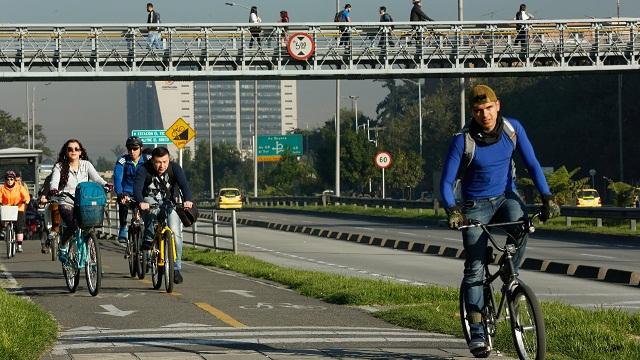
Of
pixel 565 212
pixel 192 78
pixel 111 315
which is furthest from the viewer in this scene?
pixel 192 78

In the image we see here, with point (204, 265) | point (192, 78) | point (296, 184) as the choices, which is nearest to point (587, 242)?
point (204, 265)

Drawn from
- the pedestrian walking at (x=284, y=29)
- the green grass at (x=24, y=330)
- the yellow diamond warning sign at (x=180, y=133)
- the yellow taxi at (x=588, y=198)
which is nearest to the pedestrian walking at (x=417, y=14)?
the pedestrian walking at (x=284, y=29)

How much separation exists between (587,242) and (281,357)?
29552 millimetres

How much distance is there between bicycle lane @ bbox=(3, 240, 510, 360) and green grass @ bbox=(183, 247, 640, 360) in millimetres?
308

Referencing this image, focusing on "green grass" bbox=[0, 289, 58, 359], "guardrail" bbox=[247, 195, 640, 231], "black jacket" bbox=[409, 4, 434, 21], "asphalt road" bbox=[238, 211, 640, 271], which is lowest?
"asphalt road" bbox=[238, 211, 640, 271]

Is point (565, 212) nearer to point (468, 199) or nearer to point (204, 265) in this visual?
point (204, 265)

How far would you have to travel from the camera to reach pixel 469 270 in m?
9.83

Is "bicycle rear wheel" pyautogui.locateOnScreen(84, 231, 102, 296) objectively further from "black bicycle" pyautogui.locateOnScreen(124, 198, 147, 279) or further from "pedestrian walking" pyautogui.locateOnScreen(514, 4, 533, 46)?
"pedestrian walking" pyautogui.locateOnScreen(514, 4, 533, 46)

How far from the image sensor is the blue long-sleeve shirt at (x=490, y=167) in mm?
9562

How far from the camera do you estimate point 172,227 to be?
17031 millimetres

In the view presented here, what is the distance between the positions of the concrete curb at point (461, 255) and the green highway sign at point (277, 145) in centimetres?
7519


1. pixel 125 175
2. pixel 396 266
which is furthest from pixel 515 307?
pixel 396 266

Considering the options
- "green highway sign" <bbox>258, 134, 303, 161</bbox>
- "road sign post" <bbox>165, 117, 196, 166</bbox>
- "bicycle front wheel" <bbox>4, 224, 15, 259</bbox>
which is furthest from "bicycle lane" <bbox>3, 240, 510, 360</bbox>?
"green highway sign" <bbox>258, 134, 303, 161</bbox>

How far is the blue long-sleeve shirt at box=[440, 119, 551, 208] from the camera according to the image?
31.4 feet
